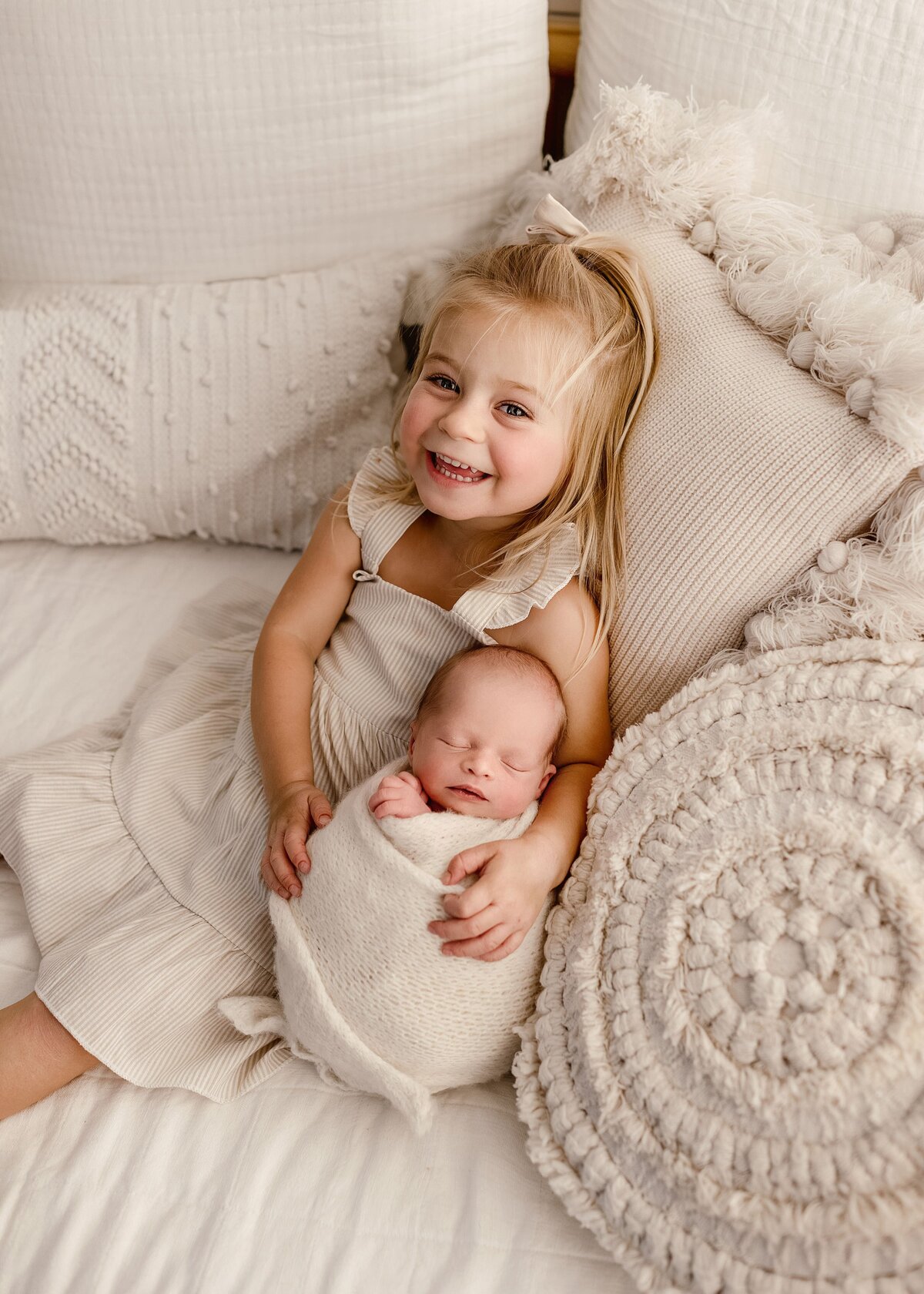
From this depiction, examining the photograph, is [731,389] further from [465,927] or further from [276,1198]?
[276,1198]

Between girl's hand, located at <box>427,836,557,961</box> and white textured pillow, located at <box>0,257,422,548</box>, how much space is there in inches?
23.8

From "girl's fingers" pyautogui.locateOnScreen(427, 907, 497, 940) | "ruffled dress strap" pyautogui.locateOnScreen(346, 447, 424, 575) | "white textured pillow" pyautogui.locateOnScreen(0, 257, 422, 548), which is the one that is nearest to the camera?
"girl's fingers" pyautogui.locateOnScreen(427, 907, 497, 940)

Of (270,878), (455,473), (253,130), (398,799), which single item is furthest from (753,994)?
(253,130)

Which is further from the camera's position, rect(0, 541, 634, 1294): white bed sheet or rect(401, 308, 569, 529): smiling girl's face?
rect(401, 308, 569, 529): smiling girl's face

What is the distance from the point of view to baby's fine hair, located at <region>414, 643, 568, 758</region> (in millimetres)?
876

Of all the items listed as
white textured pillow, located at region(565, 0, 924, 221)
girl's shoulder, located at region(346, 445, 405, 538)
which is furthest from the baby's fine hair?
white textured pillow, located at region(565, 0, 924, 221)

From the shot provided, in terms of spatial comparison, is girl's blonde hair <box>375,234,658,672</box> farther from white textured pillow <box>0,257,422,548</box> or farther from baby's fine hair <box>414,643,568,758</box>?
white textured pillow <box>0,257,422,548</box>

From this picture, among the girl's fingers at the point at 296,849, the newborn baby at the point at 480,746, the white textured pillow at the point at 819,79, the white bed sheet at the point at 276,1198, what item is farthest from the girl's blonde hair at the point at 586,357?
the white bed sheet at the point at 276,1198

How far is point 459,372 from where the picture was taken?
3.03 feet

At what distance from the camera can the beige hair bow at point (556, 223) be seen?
966mm

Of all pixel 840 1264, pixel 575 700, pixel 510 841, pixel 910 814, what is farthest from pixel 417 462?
pixel 840 1264

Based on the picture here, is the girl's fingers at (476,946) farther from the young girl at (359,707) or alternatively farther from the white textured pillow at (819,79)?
the white textured pillow at (819,79)

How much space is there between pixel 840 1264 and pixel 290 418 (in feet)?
3.15

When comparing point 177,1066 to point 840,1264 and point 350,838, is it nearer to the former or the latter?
point 350,838
